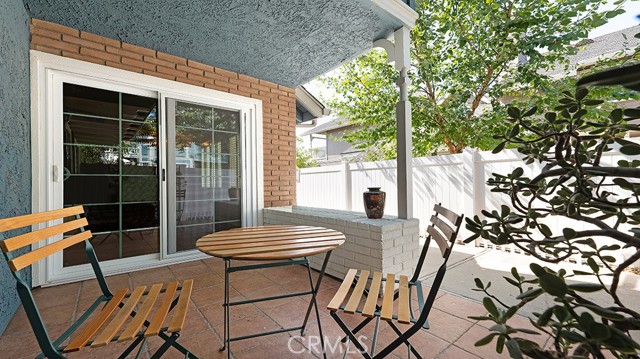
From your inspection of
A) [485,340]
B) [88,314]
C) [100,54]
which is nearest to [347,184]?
[100,54]

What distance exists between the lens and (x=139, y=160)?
327 cm

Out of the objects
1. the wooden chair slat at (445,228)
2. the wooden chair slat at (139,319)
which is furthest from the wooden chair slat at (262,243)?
the wooden chair slat at (445,228)

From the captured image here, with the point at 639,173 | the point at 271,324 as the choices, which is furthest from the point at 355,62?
the point at 639,173

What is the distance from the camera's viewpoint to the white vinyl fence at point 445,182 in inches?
151

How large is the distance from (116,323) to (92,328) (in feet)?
0.27

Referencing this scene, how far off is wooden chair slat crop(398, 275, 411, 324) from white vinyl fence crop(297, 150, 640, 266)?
2923mm

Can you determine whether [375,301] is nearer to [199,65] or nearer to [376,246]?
[376,246]

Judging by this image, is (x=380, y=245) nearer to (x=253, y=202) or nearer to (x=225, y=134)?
(x=253, y=202)

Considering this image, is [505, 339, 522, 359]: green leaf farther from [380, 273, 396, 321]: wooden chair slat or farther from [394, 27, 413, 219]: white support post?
[394, 27, 413, 219]: white support post

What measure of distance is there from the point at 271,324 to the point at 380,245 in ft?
3.58

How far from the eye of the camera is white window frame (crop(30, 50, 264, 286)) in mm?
2646

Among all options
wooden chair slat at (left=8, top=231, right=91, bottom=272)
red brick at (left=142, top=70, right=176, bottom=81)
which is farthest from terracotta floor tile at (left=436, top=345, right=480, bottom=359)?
red brick at (left=142, top=70, right=176, bottom=81)

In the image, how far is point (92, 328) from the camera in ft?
3.80

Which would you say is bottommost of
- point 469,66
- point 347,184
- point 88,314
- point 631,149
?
point 88,314
